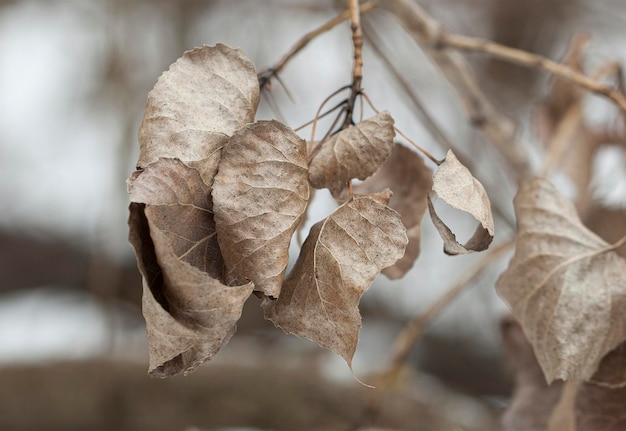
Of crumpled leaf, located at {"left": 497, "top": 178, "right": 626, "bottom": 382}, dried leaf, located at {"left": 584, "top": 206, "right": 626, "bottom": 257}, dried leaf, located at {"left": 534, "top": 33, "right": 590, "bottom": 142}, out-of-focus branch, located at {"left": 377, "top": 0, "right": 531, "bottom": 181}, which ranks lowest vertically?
crumpled leaf, located at {"left": 497, "top": 178, "right": 626, "bottom": 382}

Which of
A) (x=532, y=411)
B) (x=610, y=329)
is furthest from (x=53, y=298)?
(x=610, y=329)

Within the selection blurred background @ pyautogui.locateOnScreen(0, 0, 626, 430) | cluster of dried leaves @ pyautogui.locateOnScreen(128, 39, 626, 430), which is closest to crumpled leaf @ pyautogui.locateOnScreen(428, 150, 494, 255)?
cluster of dried leaves @ pyautogui.locateOnScreen(128, 39, 626, 430)

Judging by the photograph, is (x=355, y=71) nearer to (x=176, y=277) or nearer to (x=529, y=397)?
(x=176, y=277)

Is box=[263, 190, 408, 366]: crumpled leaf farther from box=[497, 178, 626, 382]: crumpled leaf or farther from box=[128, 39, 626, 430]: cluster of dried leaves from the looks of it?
box=[497, 178, 626, 382]: crumpled leaf

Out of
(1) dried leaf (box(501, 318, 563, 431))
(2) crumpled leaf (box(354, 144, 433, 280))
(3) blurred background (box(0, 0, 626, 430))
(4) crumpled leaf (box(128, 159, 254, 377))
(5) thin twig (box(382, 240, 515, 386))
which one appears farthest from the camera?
(3) blurred background (box(0, 0, 626, 430))

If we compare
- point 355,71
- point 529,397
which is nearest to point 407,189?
point 355,71

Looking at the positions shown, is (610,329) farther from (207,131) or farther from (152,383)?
(152,383)
